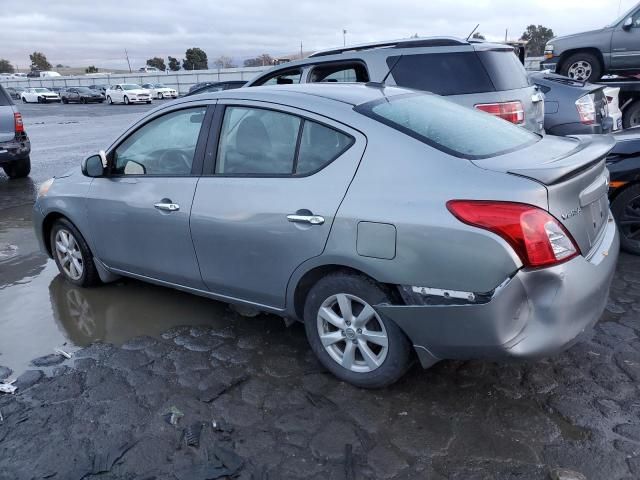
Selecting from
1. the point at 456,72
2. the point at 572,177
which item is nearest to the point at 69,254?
the point at 572,177

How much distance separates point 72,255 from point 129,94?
39.5 metres

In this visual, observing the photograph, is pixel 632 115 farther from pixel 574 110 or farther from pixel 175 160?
pixel 175 160

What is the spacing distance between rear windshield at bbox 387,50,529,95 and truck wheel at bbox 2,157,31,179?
785cm

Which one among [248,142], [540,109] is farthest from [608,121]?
[248,142]

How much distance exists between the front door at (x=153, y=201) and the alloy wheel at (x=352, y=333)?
106 cm

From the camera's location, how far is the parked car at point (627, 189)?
485cm

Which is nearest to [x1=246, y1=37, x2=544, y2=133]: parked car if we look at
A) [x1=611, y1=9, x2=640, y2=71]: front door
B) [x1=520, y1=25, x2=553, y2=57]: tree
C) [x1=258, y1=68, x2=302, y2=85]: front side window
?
[x1=258, y1=68, x2=302, y2=85]: front side window

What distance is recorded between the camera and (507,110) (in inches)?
219

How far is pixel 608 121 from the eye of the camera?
25.2ft

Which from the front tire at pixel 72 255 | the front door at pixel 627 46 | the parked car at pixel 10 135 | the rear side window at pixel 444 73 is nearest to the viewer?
the front tire at pixel 72 255

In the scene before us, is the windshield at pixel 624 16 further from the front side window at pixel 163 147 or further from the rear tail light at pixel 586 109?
the front side window at pixel 163 147

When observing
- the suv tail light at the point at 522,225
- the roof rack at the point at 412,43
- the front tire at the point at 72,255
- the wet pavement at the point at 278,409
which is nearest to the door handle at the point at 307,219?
the suv tail light at the point at 522,225

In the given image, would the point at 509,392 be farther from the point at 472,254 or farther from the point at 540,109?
the point at 540,109

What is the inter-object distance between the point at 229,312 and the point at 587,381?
98.0 inches
